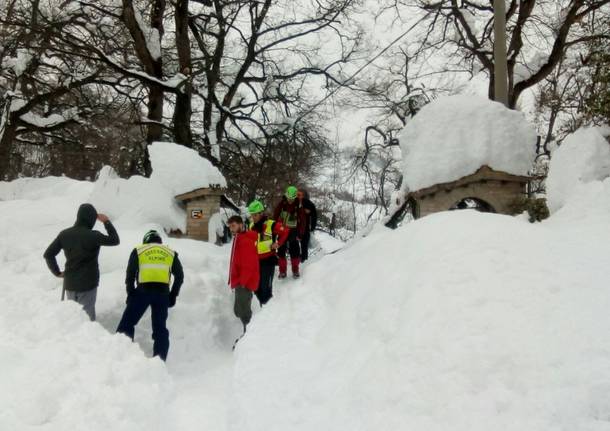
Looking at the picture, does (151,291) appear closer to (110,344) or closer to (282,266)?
(110,344)

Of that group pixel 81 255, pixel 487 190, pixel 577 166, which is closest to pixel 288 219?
pixel 81 255

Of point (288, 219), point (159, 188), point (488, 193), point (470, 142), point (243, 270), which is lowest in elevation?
point (243, 270)

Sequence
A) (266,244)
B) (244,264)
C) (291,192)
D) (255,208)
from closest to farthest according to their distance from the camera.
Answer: (244,264)
(266,244)
(255,208)
(291,192)

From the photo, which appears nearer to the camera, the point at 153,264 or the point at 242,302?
the point at 153,264

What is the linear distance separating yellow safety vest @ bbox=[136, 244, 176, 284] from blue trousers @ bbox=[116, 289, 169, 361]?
163mm

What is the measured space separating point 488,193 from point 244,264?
4676mm

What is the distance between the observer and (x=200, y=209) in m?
9.48

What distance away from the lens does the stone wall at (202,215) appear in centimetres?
940

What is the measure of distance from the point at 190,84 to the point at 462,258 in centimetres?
1044

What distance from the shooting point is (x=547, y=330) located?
302 centimetres

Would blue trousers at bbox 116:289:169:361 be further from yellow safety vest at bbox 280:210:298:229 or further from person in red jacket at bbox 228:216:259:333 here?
yellow safety vest at bbox 280:210:298:229

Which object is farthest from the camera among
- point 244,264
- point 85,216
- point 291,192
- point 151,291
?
point 291,192

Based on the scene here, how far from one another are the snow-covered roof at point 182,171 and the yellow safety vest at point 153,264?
13.9 feet

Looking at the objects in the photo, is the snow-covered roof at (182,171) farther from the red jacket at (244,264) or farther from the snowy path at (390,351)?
the red jacket at (244,264)
